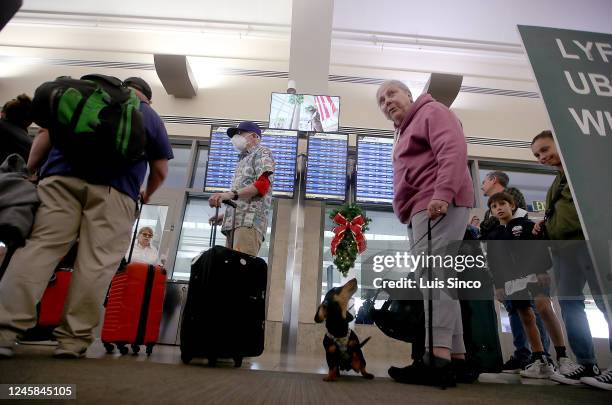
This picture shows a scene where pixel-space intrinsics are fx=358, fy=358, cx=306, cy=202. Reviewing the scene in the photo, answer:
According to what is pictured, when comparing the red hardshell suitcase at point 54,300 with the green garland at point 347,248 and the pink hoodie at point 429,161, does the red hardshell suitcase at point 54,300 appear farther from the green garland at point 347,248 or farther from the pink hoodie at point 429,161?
the green garland at point 347,248

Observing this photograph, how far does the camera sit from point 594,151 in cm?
62

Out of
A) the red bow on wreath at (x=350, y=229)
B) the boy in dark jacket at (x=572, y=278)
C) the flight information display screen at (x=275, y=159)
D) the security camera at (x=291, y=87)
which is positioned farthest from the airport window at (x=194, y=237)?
the boy in dark jacket at (x=572, y=278)

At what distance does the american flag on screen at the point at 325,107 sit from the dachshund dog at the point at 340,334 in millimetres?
3541

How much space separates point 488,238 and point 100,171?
2442mm

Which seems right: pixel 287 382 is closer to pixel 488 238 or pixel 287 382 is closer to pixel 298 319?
pixel 488 238

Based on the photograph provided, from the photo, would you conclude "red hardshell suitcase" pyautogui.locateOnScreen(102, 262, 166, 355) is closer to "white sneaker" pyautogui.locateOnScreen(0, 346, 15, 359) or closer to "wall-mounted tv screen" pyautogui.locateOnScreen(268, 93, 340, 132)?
"white sneaker" pyautogui.locateOnScreen(0, 346, 15, 359)

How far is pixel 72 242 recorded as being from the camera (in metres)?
1.56

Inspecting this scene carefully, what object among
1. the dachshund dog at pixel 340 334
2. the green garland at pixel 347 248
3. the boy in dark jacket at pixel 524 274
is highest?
the green garland at pixel 347 248

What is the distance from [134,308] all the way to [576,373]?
2.45 meters

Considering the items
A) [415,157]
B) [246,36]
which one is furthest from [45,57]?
[415,157]

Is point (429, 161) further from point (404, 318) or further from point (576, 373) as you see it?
point (576, 373)

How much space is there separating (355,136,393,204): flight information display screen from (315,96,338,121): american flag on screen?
0.51m

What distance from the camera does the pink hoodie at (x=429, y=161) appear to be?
1436mm

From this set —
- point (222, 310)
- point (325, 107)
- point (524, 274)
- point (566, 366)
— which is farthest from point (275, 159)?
point (566, 366)
